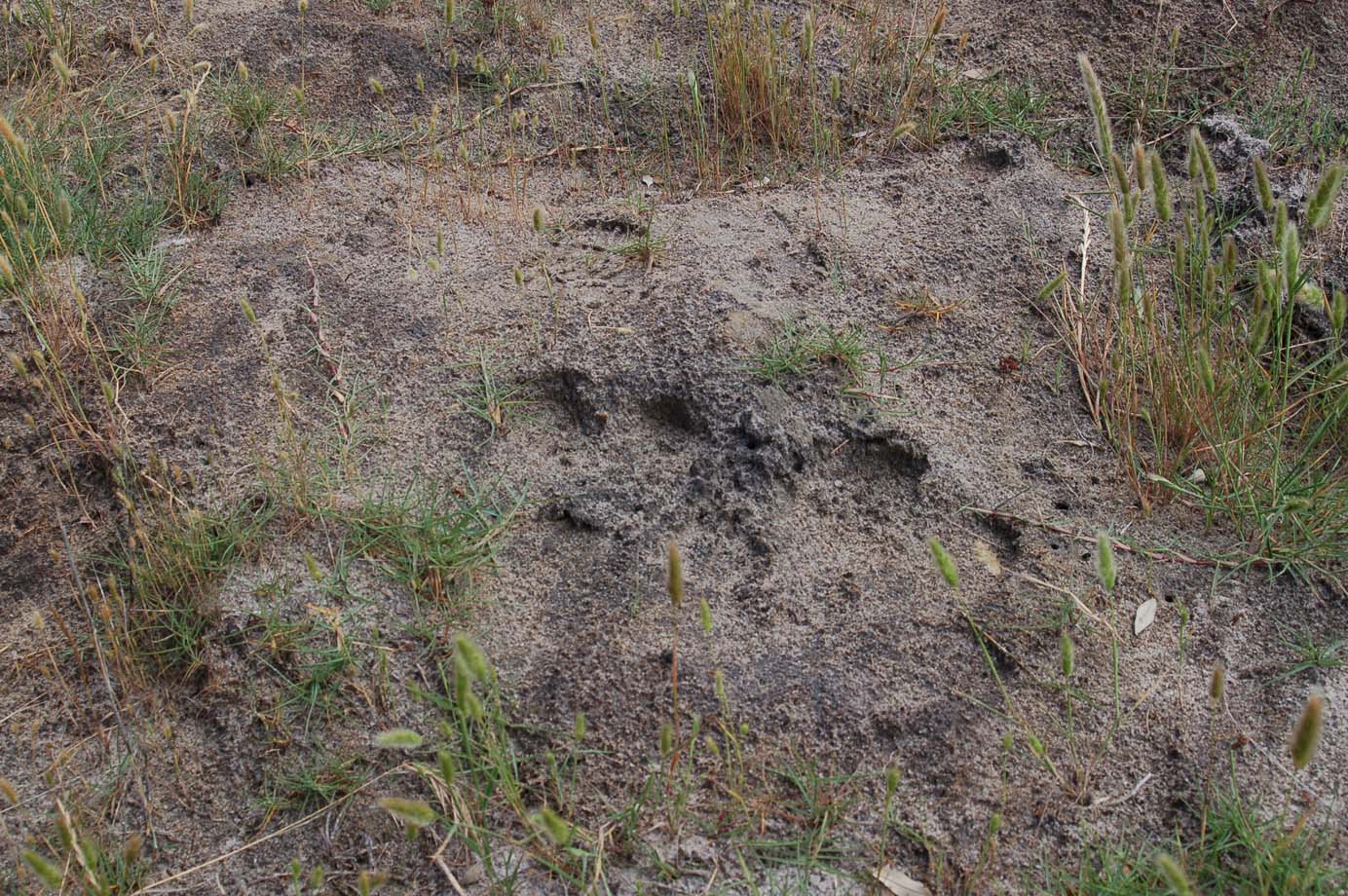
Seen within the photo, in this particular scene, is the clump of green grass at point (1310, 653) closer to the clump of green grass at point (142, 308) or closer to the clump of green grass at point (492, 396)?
the clump of green grass at point (492, 396)

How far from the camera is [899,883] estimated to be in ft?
5.24

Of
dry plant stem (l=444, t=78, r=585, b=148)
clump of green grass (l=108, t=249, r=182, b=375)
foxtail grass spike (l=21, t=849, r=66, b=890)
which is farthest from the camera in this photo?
dry plant stem (l=444, t=78, r=585, b=148)

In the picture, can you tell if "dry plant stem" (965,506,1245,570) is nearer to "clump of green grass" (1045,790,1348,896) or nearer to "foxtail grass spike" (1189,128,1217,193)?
"clump of green grass" (1045,790,1348,896)

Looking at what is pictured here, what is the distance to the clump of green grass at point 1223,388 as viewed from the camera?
1921 mm

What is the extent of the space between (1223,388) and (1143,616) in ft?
1.54

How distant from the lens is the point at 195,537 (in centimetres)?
202

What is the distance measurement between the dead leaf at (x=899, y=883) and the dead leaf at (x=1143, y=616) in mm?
627

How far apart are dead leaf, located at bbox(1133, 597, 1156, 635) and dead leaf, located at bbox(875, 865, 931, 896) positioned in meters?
0.63

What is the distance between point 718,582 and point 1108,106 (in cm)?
199

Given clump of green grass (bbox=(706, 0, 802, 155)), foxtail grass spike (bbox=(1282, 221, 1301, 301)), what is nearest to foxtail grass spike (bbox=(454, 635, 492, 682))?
foxtail grass spike (bbox=(1282, 221, 1301, 301))

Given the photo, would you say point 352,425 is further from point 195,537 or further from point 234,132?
point 234,132

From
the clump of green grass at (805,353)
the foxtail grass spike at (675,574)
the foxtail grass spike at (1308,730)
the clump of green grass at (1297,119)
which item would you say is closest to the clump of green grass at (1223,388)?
the clump of green grass at (805,353)

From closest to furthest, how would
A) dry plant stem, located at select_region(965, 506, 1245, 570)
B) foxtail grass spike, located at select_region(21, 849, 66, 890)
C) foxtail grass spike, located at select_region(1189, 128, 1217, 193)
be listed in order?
foxtail grass spike, located at select_region(21, 849, 66, 890) < foxtail grass spike, located at select_region(1189, 128, 1217, 193) < dry plant stem, located at select_region(965, 506, 1245, 570)

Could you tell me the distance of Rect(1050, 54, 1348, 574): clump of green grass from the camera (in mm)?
1921
